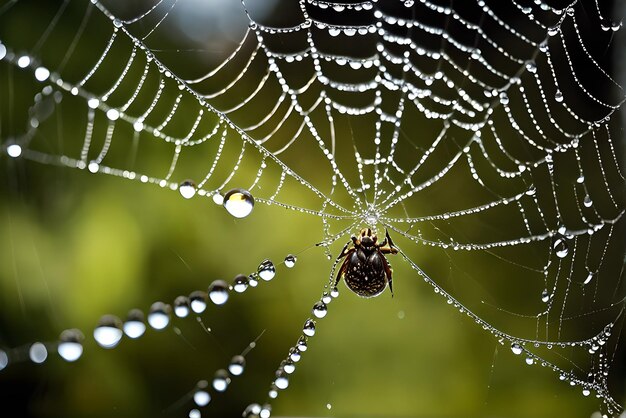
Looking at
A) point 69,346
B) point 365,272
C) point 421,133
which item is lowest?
point 69,346

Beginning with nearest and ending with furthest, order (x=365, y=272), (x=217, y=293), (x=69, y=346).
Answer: (x=69, y=346), (x=217, y=293), (x=365, y=272)

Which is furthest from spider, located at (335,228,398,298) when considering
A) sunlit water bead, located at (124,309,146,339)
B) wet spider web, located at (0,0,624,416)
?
wet spider web, located at (0,0,624,416)

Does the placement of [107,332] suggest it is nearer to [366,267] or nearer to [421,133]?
[366,267]

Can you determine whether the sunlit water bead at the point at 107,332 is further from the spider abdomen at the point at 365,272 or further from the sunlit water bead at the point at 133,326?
the spider abdomen at the point at 365,272

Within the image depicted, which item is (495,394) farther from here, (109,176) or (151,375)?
(109,176)

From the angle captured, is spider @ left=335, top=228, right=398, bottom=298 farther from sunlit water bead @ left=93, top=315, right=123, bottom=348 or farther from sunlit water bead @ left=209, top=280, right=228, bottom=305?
sunlit water bead @ left=93, top=315, right=123, bottom=348

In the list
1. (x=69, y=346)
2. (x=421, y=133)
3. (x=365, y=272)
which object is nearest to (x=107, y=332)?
(x=69, y=346)

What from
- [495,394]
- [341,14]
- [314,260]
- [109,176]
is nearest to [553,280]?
[495,394]

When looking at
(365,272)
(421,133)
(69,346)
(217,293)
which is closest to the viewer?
(69,346)
